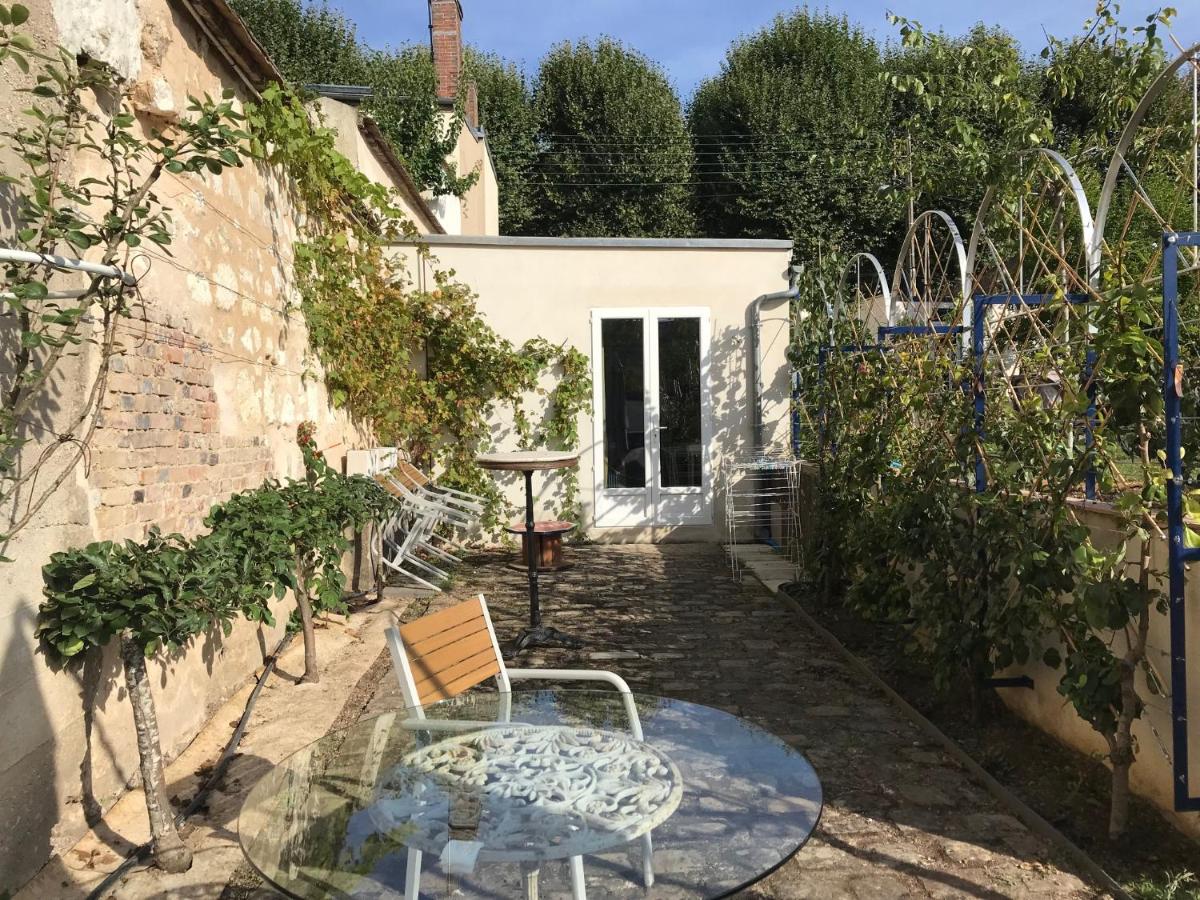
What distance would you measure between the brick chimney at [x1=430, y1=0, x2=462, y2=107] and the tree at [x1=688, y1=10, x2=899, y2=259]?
23.8ft

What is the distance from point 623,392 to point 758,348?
55.4 inches

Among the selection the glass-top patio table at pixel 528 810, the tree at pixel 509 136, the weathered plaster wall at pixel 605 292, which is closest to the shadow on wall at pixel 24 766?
the glass-top patio table at pixel 528 810

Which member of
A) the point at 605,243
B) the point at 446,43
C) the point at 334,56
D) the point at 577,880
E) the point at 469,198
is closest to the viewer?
the point at 577,880

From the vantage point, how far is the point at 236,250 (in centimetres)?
437

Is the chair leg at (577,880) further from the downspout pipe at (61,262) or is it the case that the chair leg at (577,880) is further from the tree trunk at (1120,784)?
the downspout pipe at (61,262)

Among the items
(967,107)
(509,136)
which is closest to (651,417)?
(967,107)

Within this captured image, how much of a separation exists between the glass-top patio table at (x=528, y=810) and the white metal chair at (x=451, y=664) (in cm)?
6

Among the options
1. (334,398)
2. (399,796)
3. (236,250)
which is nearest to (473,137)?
(334,398)

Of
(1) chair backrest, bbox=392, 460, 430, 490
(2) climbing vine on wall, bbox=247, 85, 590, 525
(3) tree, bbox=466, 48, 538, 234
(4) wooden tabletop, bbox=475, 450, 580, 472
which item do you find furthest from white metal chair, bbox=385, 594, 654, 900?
(3) tree, bbox=466, 48, 538, 234

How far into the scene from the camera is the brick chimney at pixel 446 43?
13.8 m

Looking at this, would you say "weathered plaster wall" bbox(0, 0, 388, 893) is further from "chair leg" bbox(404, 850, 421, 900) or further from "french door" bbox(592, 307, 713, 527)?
"french door" bbox(592, 307, 713, 527)

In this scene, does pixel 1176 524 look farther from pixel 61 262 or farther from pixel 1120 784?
pixel 61 262

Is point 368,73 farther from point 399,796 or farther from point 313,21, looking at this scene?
point 399,796

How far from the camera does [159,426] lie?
3.41 m
